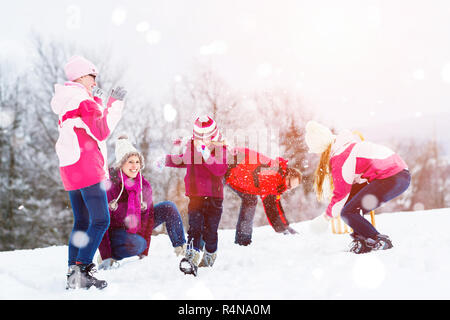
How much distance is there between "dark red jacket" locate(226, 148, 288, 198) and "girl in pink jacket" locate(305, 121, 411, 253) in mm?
1183

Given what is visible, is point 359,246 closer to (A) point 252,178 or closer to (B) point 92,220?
(A) point 252,178

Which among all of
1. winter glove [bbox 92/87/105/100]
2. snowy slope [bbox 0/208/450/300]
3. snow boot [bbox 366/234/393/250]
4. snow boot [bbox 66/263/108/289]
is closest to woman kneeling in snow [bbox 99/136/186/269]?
snowy slope [bbox 0/208/450/300]

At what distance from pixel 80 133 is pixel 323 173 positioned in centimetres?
256

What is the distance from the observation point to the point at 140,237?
4.05 metres

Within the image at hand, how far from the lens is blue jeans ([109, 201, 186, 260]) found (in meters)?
3.95

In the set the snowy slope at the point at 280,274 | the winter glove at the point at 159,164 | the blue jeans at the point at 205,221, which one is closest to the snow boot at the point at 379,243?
the snowy slope at the point at 280,274

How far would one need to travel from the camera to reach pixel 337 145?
149 inches

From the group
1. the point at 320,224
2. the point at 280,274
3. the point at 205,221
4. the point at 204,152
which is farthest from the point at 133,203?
the point at 320,224

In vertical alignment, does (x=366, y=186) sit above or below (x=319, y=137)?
below

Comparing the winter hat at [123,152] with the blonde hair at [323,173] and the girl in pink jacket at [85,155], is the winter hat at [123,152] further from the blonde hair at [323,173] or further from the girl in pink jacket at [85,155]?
the blonde hair at [323,173]

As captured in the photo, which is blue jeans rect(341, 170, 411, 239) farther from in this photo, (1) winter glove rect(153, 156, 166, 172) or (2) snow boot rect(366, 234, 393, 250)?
(1) winter glove rect(153, 156, 166, 172)

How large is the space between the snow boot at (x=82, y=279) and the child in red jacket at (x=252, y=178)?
2.32 m

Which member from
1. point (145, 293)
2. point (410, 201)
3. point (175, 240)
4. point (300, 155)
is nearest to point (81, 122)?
point (145, 293)

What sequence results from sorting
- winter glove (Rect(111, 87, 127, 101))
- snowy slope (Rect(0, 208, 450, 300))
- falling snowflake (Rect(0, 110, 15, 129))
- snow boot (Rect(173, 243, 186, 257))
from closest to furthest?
1. snowy slope (Rect(0, 208, 450, 300))
2. winter glove (Rect(111, 87, 127, 101))
3. snow boot (Rect(173, 243, 186, 257))
4. falling snowflake (Rect(0, 110, 15, 129))
